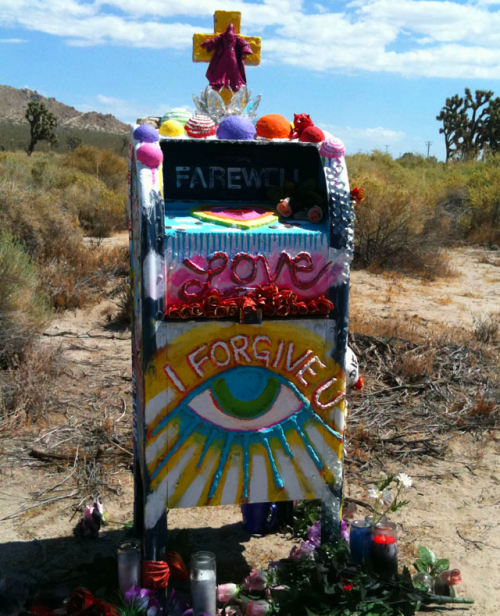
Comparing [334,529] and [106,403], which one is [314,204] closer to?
[334,529]

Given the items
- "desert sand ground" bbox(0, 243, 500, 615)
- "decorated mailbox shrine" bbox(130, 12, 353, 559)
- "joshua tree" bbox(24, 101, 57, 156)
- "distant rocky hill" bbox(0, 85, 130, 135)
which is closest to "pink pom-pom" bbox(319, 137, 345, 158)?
"decorated mailbox shrine" bbox(130, 12, 353, 559)

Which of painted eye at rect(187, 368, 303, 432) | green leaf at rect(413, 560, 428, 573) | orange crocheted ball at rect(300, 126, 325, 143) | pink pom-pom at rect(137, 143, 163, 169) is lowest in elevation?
green leaf at rect(413, 560, 428, 573)

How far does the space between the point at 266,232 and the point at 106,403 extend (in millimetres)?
3003

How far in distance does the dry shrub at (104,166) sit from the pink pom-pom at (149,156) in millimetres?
15233

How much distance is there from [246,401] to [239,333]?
11.8 inches

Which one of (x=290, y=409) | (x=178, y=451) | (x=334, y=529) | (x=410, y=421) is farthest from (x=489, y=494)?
(x=178, y=451)

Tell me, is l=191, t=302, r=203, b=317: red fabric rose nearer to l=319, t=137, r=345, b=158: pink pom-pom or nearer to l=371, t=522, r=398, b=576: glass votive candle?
l=319, t=137, r=345, b=158: pink pom-pom

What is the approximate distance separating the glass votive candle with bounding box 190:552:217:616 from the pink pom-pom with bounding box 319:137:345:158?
1844 millimetres

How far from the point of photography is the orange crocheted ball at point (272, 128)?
3059 mm

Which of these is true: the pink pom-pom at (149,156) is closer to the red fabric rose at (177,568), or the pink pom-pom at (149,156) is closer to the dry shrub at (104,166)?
the red fabric rose at (177,568)

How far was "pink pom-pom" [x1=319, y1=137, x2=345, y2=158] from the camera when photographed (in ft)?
9.49

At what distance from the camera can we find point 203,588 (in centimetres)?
283

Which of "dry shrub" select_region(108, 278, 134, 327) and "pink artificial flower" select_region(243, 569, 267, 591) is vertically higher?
"dry shrub" select_region(108, 278, 134, 327)

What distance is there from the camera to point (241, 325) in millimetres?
2748
